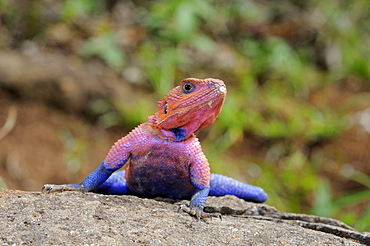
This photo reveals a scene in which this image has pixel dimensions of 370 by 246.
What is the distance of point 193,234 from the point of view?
2129mm

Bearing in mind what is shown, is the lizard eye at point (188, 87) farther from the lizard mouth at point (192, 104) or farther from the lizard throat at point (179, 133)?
the lizard throat at point (179, 133)

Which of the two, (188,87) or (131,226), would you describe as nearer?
(131,226)

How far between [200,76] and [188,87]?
11.7ft

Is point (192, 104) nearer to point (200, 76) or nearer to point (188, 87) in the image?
point (188, 87)

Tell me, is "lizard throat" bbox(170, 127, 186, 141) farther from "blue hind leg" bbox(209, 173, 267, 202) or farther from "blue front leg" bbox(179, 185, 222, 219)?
"blue hind leg" bbox(209, 173, 267, 202)

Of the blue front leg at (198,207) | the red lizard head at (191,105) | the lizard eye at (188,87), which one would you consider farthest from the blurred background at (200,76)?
the lizard eye at (188,87)

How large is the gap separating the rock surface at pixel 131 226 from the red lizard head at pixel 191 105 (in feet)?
1.38

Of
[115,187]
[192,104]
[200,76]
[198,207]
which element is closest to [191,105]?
[192,104]

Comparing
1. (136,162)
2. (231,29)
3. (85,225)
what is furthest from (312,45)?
(85,225)

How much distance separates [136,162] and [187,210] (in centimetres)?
39

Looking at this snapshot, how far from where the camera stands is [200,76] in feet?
19.9

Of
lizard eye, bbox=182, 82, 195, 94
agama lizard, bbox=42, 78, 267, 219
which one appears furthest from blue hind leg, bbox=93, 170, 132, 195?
lizard eye, bbox=182, 82, 195, 94

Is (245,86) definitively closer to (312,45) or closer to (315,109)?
(315,109)

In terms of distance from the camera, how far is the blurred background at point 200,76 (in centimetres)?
488
